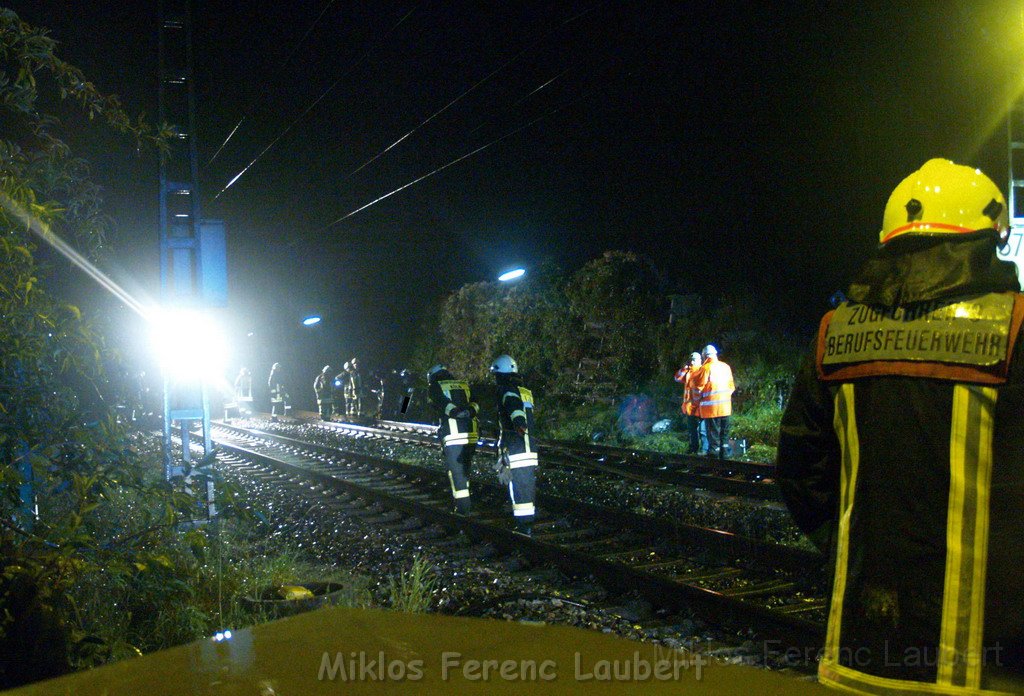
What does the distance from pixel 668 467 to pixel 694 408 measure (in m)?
2.08

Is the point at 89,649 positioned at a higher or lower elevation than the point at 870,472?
lower

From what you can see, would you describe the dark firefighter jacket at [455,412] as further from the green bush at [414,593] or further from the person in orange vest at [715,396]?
the person in orange vest at [715,396]

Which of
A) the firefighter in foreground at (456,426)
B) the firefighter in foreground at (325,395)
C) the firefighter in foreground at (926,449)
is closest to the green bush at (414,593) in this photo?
the firefighter in foreground at (456,426)

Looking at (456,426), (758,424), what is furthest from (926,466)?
(758,424)

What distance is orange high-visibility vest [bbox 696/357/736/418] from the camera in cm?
1445

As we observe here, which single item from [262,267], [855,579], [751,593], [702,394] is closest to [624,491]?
[702,394]

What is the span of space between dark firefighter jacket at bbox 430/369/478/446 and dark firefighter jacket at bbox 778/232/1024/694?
7.77 metres

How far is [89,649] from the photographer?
4.49 m

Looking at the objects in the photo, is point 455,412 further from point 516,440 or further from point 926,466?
point 926,466

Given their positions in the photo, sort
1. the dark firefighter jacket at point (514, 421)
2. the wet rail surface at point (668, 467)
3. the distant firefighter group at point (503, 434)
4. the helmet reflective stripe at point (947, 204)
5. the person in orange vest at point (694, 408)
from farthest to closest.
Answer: the person in orange vest at point (694, 408) → the wet rail surface at point (668, 467) → the distant firefighter group at point (503, 434) → the dark firefighter jacket at point (514, 421) → the helmet reflective stripe at point (947, 204)

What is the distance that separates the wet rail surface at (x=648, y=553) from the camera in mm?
6285

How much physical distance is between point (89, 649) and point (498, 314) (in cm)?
2028

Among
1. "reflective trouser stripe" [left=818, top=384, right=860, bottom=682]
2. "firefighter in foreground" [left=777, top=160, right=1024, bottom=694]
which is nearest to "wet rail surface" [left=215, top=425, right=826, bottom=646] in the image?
"reflective trouser stripe" [left=818, top=384, right=860, bottom=682]

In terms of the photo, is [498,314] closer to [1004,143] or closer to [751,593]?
Answer: [1004,143]
